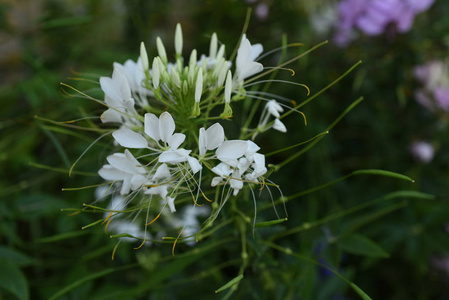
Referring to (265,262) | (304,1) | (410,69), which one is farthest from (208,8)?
(265,262)

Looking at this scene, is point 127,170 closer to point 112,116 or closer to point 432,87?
point 112,116

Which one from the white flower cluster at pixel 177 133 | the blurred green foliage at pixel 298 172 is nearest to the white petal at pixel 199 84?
the white flower cluster at pixel 177 133

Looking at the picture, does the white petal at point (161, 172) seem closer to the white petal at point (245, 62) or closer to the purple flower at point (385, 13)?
the white petal at point (245, 62)

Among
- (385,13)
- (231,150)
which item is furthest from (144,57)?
(385,13)

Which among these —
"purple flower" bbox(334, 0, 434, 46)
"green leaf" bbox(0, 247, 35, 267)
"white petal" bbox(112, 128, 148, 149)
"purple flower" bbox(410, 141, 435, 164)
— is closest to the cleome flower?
"white petal" bbox(112, 128, 148, 149)

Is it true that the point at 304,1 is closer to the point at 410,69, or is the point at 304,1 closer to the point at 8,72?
the point at 410,69
